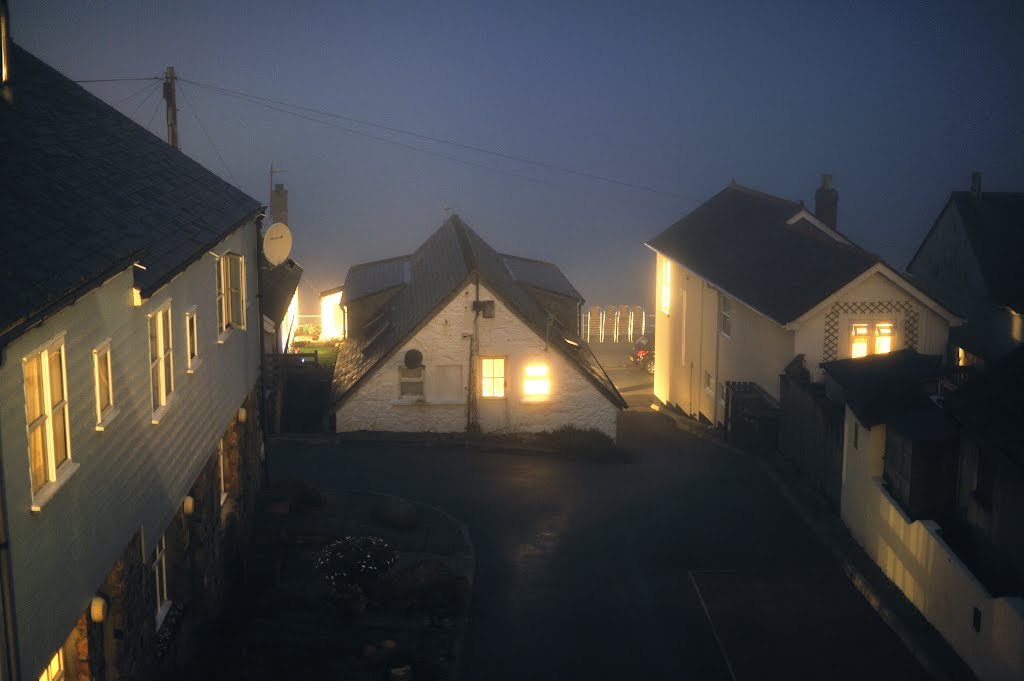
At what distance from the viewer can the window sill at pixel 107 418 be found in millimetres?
11305

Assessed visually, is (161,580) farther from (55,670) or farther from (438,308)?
(438,308)

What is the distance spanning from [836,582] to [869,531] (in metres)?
1.30

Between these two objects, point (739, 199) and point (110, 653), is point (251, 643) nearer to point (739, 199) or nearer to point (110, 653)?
point (110, 653)

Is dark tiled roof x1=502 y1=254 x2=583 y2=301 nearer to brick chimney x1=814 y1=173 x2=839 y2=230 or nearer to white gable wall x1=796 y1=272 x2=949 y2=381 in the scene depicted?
white gable wall x1=796 y1=272 x2=949 y2=381

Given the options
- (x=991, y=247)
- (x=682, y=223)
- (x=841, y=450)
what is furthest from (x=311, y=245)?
(x=841, y=450)

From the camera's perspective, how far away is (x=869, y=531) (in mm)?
20859

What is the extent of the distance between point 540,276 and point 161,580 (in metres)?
27.5

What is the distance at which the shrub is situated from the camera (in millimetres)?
17891

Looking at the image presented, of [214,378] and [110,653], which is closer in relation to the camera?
[110,653]

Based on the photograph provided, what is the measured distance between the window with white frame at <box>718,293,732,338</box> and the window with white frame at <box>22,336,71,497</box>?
1087 inches

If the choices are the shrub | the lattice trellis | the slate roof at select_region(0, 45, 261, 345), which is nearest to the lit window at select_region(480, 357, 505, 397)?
the lattice trellis

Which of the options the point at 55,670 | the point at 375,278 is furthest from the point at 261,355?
the point at 375,278

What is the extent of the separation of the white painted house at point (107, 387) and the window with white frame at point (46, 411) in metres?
0.02

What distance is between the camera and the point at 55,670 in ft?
34.4
